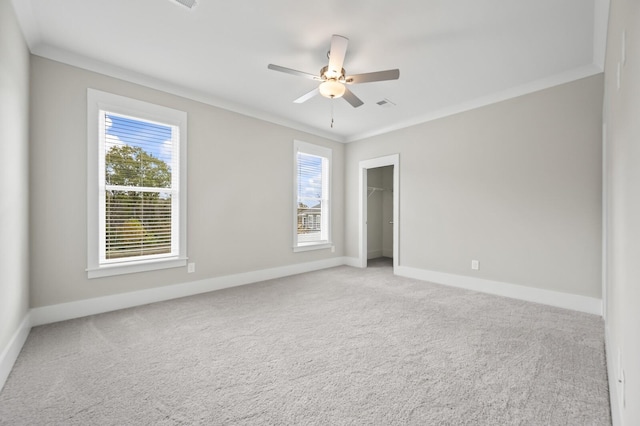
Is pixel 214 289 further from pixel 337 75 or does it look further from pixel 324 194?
pixel 337 75

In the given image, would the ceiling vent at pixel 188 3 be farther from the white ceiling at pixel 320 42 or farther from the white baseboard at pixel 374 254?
the white baseboard at pixel 374 254

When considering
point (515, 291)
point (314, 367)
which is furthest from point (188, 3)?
point (515, 291)

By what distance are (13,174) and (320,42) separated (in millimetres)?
2710

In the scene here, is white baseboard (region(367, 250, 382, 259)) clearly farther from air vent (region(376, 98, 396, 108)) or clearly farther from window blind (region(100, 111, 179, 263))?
window blind (region(100, 111, 179, 263))

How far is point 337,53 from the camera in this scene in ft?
8.06

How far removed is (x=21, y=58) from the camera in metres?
2.36

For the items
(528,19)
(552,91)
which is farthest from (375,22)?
(552,91)

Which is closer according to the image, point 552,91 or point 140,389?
point 140,389

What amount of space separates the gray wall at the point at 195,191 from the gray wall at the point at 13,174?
175mm

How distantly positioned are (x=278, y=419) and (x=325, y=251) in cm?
409

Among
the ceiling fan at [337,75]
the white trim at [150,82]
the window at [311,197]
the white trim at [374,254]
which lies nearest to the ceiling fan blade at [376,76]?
the ceiling fan at [337,75]

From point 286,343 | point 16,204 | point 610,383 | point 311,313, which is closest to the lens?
point 610,383

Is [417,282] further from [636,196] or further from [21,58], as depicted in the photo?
[21,58]

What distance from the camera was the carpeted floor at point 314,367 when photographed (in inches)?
61.4
